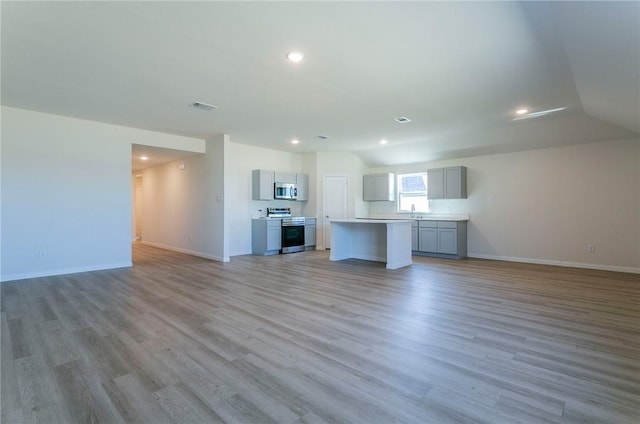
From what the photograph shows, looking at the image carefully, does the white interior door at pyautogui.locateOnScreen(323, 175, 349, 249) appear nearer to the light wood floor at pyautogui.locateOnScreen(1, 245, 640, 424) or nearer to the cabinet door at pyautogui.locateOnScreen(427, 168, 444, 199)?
the cabinet door at pyautogui.locateOnScreen(427, 168, 444, 199)

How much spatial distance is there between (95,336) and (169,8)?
2.76 meters

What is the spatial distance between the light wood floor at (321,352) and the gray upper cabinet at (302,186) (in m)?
4.19

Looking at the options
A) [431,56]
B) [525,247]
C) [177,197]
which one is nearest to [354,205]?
[525,247]

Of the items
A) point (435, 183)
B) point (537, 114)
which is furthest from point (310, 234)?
point (537, 114)

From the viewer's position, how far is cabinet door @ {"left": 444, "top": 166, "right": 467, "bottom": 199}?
7.12m

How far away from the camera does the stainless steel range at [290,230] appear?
7746 mm

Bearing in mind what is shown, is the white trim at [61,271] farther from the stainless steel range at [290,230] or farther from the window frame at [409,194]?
the window frame at [409,194]

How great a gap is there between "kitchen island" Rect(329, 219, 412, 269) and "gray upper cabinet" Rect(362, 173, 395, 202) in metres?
1.96

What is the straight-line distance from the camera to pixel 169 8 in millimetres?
2408

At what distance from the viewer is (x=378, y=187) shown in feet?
28.0

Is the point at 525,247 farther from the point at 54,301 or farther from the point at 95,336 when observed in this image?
the point at 54,301

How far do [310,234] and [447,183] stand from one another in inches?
143

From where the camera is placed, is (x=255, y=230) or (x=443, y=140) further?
(x=255, y=230)

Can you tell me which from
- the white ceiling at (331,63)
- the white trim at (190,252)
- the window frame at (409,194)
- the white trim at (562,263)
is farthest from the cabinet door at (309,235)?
the white trim at (562,263)
